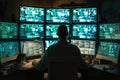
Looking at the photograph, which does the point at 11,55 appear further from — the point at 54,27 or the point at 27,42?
the point at 54,27

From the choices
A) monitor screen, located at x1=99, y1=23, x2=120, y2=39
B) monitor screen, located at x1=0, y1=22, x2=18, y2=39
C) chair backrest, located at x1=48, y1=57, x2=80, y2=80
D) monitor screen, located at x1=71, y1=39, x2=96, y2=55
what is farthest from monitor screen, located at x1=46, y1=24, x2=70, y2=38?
chair backrest, located at x1=48, y1=57, x2=80, y2=80

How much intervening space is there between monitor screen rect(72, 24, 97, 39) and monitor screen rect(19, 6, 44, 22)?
22.8 inches

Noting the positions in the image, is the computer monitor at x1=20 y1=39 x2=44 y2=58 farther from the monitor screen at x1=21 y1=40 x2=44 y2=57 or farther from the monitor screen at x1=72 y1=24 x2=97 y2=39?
the monitor screen at x1=72 y1=24 x2=97 y2=39

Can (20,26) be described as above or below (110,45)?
above

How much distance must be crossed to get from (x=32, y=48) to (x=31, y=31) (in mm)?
275

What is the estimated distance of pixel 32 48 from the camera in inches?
157

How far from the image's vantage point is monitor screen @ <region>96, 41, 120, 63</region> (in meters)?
3.47

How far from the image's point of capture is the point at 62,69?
2.82 meters

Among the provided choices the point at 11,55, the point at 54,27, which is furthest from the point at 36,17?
the point at 11,55

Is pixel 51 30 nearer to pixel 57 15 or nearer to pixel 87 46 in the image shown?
pixel 57 15

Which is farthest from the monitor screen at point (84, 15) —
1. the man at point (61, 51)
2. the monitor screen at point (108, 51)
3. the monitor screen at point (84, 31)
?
the man at point (61, 51)

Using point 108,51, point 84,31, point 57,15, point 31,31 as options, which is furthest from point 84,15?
point 31,31

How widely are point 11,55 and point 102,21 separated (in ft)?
5.08

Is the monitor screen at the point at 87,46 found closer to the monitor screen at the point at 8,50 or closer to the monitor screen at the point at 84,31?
the monitor screen at the point at 84,31
